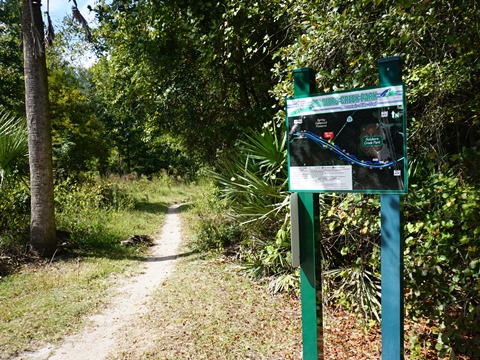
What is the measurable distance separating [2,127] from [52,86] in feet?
27.5

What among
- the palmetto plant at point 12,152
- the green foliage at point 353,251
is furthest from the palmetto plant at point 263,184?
the palmetto plant at point 12,152

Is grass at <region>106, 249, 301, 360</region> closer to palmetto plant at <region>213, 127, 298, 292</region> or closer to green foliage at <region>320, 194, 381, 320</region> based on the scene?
palmetto plant at <region>213, 127, 298, 292</region>

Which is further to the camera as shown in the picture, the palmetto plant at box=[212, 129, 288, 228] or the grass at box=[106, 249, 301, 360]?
the palmetto plant at box=[212, 129, 288, 228]

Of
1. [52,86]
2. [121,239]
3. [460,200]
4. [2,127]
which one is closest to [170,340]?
[460,200]

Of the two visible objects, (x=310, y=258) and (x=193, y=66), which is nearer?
(x=310, y=258)

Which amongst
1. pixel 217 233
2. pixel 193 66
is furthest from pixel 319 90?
pixel 193 66

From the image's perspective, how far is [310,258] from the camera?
299 centimetres

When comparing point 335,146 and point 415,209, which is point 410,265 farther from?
point 335,146

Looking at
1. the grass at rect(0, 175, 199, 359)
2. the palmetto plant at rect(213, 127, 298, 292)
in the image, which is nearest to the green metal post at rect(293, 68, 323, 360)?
the palmetto plant at rect(213, 127, 298, 292)

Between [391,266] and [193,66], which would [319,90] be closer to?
[391,266]

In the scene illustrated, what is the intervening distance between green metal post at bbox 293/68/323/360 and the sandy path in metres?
2.36

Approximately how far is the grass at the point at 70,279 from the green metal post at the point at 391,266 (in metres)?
3.73

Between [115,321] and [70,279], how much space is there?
1.88 meters

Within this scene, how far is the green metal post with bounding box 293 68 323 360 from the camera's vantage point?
117 inches
